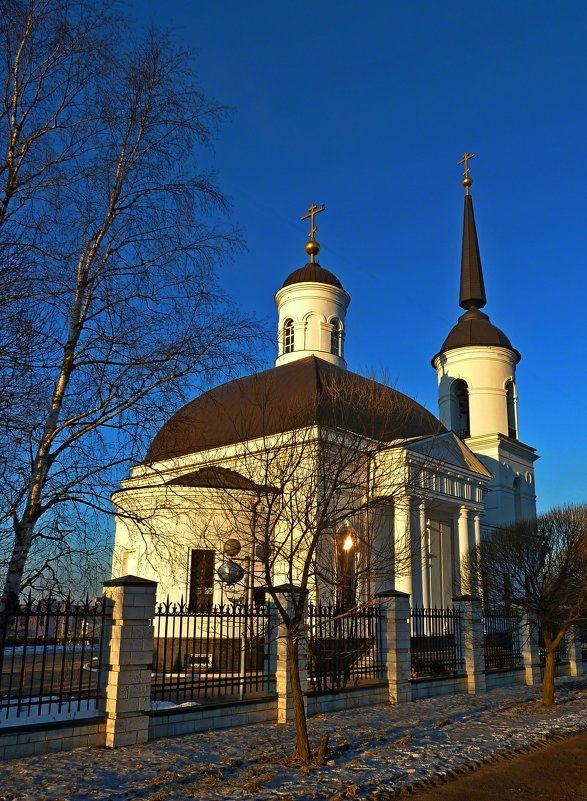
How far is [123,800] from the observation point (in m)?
6.91

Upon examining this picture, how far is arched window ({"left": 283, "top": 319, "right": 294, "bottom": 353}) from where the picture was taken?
33.9 m

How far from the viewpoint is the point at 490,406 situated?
3547 cm

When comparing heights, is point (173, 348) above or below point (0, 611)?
above

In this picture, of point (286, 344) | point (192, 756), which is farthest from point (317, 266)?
point (192, 756)

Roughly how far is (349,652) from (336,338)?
22260 mm

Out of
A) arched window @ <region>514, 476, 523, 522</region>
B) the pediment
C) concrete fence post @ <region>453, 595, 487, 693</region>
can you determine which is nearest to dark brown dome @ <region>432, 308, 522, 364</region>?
arched window @ <region>514, 476, 523, 522</region>

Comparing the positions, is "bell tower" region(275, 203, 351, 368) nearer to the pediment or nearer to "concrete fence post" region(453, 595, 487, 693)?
the pediment

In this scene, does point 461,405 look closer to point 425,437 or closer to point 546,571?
point 425,437

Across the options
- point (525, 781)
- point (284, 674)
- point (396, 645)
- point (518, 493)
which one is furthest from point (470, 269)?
point (525, 781)

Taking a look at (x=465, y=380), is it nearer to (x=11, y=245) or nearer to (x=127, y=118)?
(x=127, y=118)

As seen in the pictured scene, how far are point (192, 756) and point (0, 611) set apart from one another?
9.86 ft

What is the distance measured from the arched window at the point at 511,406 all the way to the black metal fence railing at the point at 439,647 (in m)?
21.1

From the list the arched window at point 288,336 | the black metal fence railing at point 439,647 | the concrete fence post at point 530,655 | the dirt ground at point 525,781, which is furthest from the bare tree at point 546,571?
the arched window at point 288,336

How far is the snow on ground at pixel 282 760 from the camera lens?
7277 millimetres
